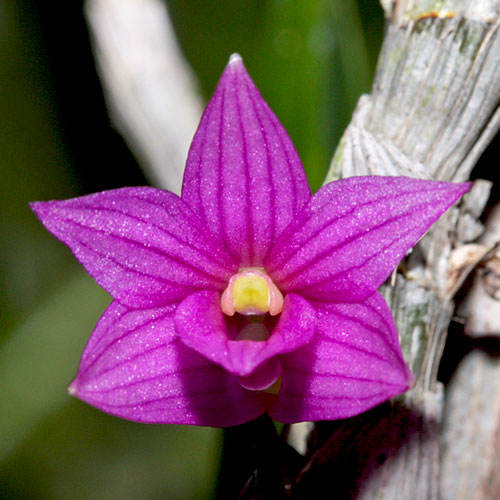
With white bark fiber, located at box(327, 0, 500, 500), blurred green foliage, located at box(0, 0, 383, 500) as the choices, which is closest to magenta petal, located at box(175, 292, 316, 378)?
white bark fiber, located at box(327, 0, 500, 500)

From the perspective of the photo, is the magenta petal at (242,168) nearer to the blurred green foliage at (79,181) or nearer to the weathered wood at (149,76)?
the blurred green foliage at (79,181)

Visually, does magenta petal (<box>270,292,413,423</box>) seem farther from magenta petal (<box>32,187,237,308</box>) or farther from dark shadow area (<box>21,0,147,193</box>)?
dark shadow area (<box>21,0,147,193</box>)

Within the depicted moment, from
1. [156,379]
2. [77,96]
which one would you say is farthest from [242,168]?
[77,96]

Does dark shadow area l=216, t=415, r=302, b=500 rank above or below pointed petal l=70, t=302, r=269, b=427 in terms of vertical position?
below

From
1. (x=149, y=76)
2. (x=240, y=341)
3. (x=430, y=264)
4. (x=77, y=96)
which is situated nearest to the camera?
(x=240, y=341)

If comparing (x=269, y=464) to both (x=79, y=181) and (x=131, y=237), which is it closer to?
(x=131, y=237)

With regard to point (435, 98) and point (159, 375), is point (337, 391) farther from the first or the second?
point (435, 98)

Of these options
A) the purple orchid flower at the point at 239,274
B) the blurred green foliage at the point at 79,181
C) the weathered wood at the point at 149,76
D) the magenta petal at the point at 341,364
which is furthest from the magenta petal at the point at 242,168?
the weathered wood at the point at 149,76

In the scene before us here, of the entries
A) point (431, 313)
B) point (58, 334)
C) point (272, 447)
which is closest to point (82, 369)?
point (272, 447)
